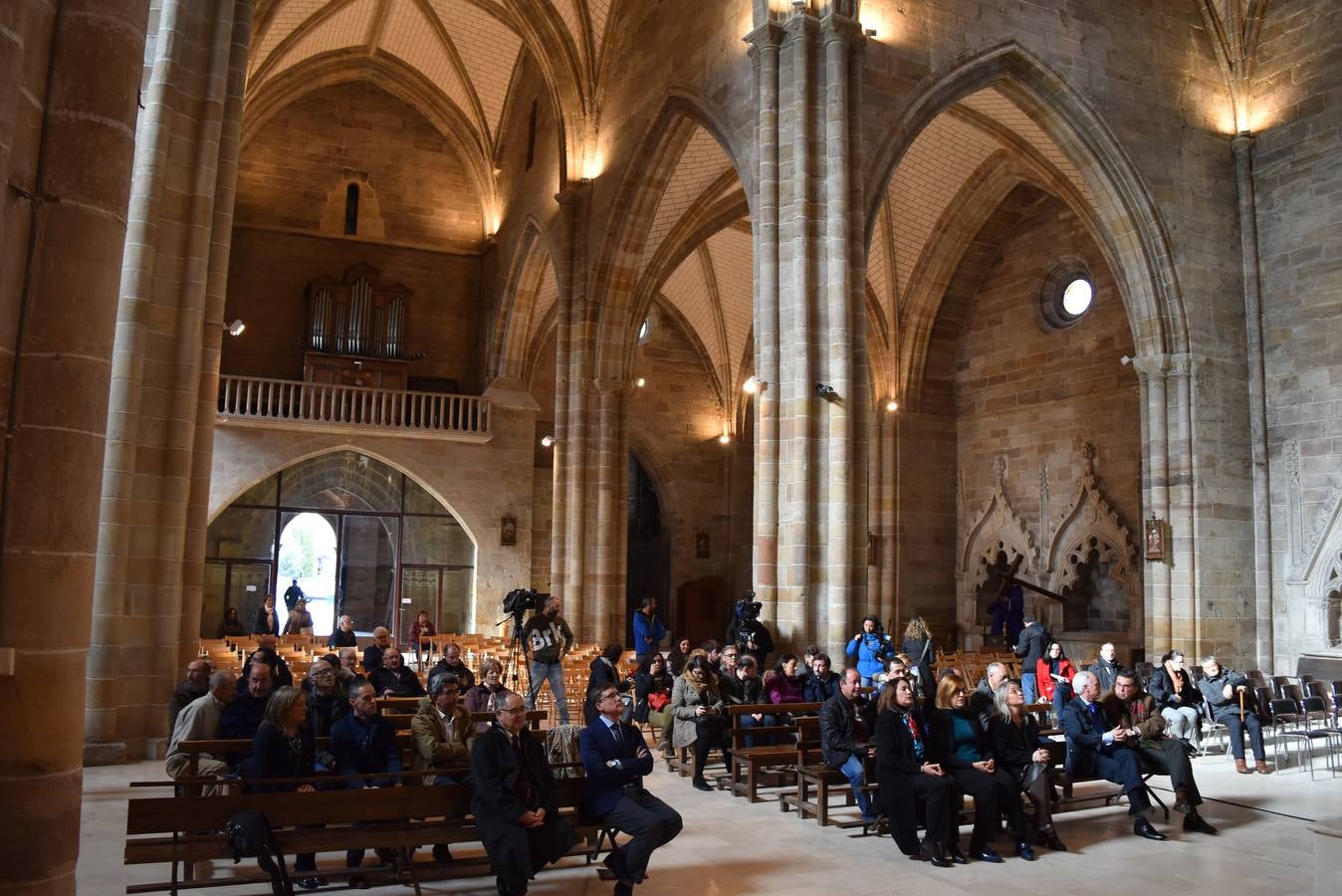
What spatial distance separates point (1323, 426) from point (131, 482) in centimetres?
1514

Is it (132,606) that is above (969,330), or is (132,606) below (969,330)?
below

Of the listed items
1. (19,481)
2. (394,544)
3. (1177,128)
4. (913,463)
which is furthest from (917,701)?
(394,544)

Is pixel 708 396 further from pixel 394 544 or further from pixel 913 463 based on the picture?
pixel 394 544

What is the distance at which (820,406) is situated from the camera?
1213 centimetres

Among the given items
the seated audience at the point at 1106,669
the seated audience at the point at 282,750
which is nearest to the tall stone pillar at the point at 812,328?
the seated audience at the point at 1106,669

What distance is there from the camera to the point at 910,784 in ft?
21.1

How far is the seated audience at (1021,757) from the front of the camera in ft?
22.0

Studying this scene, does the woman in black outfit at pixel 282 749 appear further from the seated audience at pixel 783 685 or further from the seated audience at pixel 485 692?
the seated audience at pixel 783 685

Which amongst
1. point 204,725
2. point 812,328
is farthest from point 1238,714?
point 204,725

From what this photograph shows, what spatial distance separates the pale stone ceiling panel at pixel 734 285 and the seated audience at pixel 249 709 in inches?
677

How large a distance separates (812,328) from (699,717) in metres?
5.30

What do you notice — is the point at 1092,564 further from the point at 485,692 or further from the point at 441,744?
the point at 441,744

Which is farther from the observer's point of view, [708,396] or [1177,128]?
[708,396]

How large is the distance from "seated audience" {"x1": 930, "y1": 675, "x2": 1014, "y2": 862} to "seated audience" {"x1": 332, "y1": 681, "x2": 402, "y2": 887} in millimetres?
3368
